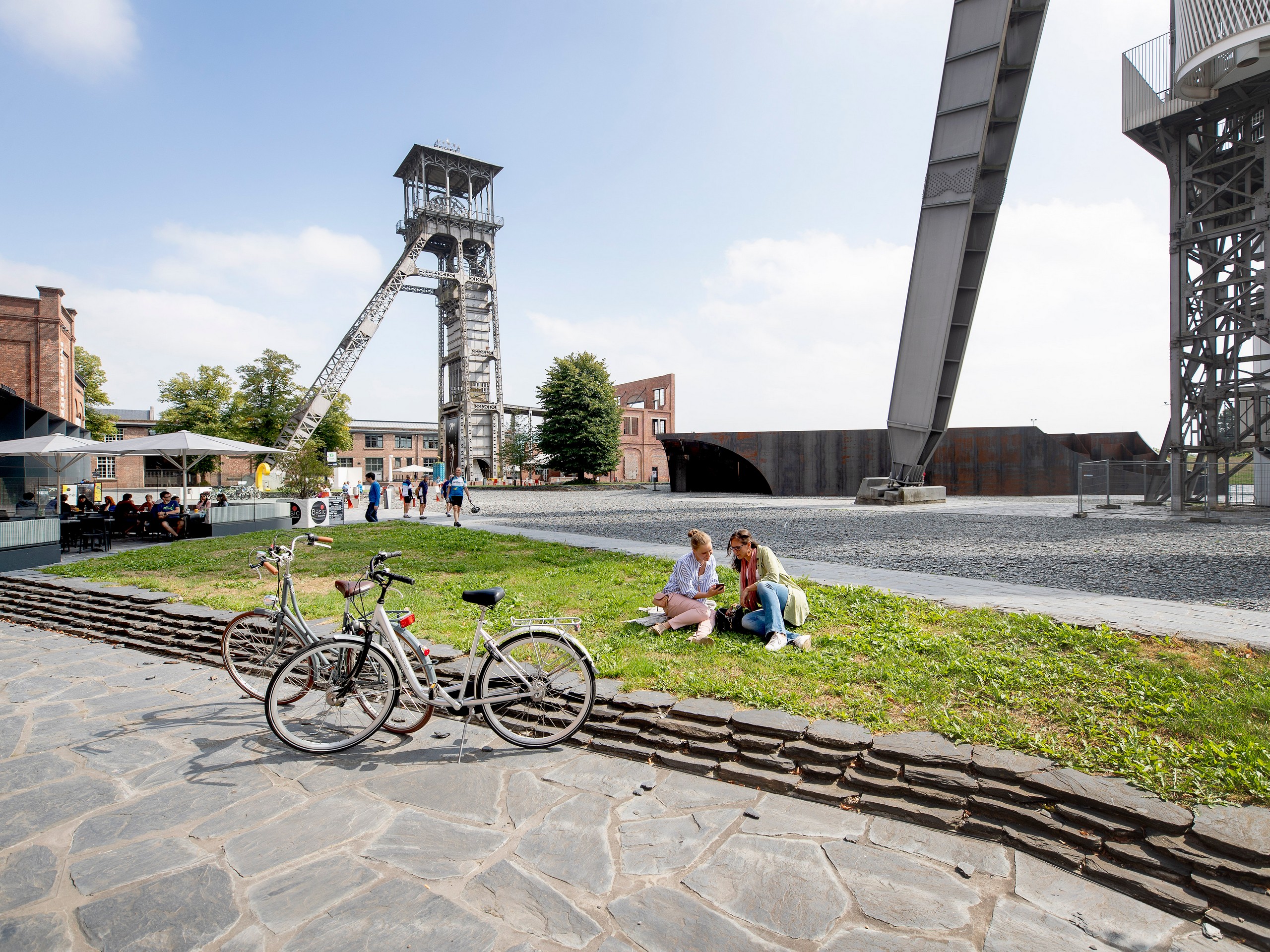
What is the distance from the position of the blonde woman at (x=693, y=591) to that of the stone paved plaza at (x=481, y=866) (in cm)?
210

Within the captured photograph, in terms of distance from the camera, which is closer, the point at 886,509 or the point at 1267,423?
the point at 1267,423

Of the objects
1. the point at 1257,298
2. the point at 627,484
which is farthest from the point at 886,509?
the point at 627,484

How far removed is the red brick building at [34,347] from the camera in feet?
106

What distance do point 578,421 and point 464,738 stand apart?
47.2 m

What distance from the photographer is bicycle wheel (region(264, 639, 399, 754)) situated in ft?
14.2

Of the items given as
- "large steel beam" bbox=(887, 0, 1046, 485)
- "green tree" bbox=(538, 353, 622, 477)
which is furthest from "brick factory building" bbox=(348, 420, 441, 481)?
"large steel beam" bbox=(887, 0, 1046, 485)

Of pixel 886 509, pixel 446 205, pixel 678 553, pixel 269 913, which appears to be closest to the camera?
pixel 269 913

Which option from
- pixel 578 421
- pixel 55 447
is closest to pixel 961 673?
pixel 55 447

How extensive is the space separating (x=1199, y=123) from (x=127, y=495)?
31.4m

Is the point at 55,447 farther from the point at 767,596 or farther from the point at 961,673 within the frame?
the point at 961,673

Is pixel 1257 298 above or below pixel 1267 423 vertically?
above

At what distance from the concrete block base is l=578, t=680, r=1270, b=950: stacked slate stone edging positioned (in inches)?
794

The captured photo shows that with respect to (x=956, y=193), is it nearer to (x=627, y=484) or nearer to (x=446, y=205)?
(x=627, y=484)

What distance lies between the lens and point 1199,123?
62.2 feet
